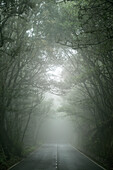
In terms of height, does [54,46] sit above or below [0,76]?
above

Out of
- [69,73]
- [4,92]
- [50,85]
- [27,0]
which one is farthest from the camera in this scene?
[69,73]

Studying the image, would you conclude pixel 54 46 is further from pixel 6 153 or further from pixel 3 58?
pixel 6 153

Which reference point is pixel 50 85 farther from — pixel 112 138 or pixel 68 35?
pixel 112 138

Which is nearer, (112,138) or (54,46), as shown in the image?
(112,138)

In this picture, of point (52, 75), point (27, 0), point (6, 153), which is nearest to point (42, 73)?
point (52, 75)

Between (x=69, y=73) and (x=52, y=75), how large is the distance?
1.97 metres

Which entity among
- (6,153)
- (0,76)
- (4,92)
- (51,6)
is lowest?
(6,153)

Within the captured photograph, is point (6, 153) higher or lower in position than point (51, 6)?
lower

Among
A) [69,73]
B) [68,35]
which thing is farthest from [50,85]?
[68,35]

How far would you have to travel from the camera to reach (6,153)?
45.9 ft

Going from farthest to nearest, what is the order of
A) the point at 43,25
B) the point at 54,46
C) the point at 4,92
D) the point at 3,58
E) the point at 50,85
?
the point at 50,85 < the point at 54,46 < the point at 43,25 < the point at 3,58 < the point at 4,92

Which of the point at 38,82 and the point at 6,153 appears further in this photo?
the point at 38,82

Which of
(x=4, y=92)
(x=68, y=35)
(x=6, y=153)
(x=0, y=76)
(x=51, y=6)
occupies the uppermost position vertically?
(x=51, y=6)

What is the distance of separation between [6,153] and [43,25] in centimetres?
1074
